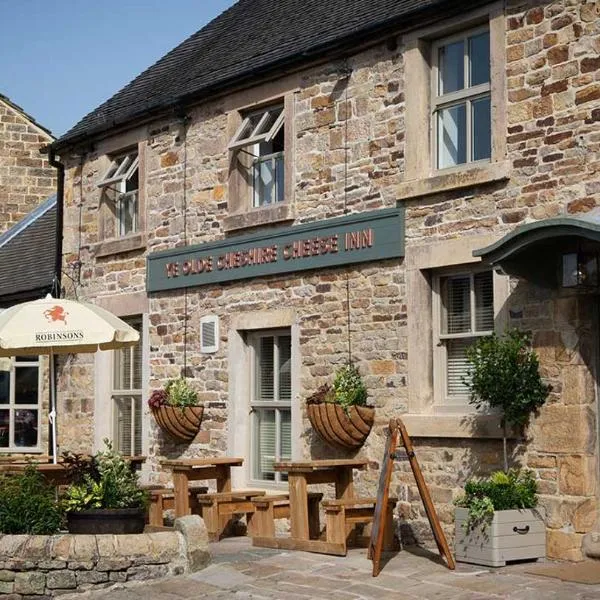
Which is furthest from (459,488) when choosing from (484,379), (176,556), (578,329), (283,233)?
(283,233)

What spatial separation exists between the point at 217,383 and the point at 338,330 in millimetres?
2155

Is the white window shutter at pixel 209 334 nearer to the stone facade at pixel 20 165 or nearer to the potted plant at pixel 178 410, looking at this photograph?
the potted plant at pixel 178 410

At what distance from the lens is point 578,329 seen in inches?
393

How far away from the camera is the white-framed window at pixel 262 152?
44.2 feet

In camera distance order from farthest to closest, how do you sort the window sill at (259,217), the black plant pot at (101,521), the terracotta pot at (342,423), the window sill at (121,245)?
the window sill at (121,245) < the window sill at (259,217) < the terracotta pot at (342,423) < the black plant pot at (101,521)

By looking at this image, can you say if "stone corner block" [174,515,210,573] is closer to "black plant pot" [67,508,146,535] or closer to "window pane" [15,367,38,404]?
"black plant pot" [67,508,146,535]

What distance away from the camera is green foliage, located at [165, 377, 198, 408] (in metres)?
14.1

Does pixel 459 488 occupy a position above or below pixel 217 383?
below

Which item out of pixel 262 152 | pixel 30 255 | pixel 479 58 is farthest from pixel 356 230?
pixel 30 255

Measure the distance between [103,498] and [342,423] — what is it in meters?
2.43

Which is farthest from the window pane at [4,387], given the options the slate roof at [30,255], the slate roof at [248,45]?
the slate roof at [248,45]

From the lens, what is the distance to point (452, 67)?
38.0 feet

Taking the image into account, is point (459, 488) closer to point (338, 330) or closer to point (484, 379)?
point (484, 379)

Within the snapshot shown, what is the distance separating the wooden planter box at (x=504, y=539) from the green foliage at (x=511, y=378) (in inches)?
33.2
